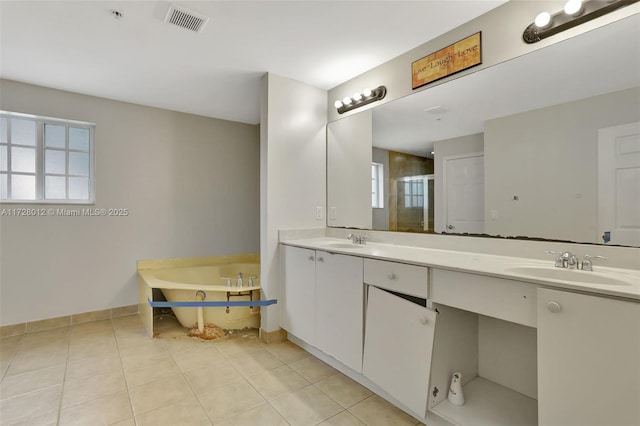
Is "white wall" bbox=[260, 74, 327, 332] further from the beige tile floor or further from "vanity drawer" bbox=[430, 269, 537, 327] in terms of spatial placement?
"vanity drawer" bbox=[430, 269, 537, 327]

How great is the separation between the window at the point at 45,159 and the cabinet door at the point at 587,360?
3.89 meters

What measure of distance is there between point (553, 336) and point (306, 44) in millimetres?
2212

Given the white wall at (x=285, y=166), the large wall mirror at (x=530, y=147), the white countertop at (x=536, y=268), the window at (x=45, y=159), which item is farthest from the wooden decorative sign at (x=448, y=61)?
the window at (x=45, y=159)

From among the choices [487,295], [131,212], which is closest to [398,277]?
[487,295]

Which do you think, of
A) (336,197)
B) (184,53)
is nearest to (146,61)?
(184,53)

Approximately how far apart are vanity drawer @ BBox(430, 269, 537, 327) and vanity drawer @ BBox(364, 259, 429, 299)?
0.17 ft

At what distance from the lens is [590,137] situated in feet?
4.94

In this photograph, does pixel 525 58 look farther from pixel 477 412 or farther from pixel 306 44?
pixel 477 412

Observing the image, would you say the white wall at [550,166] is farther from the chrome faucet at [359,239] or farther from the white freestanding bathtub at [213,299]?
the white freestanding bathtub at [213,299]

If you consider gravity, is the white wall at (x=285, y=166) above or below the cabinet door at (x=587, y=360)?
above

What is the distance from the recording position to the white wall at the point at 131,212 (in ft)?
9.42

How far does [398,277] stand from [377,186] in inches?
42.9

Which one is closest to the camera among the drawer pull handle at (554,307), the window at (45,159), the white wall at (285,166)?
the drawer pull handle at (554,307)

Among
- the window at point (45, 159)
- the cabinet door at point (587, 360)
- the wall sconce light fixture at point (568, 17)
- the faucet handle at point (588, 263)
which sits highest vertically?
the wall sconce light fixture at point (568, 17)
